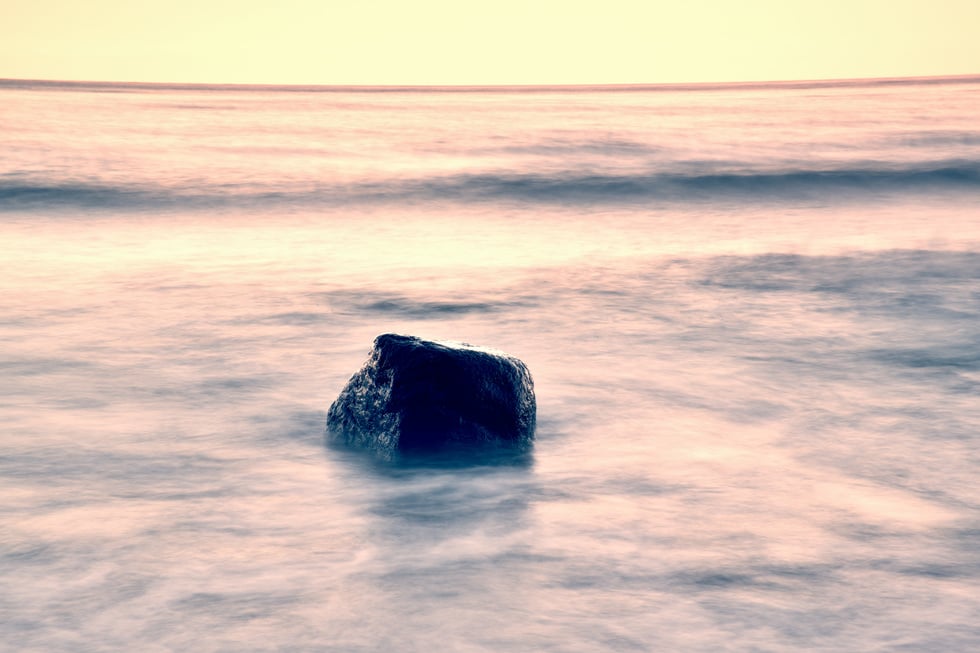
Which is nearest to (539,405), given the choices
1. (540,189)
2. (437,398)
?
(437,398)

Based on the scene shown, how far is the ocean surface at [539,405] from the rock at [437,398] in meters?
0.15

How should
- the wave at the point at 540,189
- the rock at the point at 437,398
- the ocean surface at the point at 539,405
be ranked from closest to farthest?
1. the ocean surface at the point at 539,405
2. the rock at the point at 437,398
3. the wave at the point at 540,189

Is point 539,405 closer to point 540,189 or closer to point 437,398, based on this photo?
point 437,398

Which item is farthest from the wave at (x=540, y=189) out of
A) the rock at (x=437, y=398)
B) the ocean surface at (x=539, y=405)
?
the rock at (x=437, y=398)

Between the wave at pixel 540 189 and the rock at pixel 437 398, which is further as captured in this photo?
the wave at pixel 540 189

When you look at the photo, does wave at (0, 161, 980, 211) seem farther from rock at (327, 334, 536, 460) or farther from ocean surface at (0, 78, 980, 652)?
rock at (327, 334, 536, 460)

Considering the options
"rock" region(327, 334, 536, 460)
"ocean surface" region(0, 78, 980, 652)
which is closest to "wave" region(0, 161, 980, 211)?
"ocean surface" region(0, 78, 980, 652)

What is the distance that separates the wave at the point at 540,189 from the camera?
9.98m

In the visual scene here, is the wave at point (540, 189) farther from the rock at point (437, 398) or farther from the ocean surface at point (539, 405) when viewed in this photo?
the rock at point (437, 398)

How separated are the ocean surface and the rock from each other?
15 centimetres

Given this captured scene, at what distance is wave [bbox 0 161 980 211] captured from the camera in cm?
998

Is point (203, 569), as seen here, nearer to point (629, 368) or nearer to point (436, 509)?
point (436, 509)

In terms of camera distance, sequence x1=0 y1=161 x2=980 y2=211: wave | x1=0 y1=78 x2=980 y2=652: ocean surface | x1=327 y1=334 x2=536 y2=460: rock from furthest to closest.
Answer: x1=0 y1=161 x2=980 y2=211: wave < x1=327 y1=334 x2=536 y2=460: rock < x1=0 y1=78 x2=980 y2=652: ocean surface

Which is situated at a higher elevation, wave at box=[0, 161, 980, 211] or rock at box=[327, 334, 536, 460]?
wave at box=[0, 161, 980, 211]
